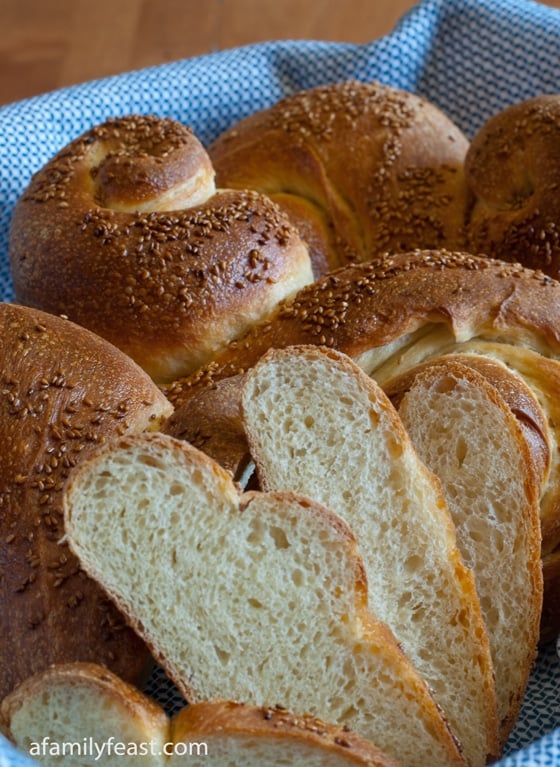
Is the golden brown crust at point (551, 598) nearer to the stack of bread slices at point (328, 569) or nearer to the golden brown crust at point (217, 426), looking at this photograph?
the stack of bread slices at point (328, 569)

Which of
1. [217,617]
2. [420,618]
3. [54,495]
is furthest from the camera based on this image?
[54,495]

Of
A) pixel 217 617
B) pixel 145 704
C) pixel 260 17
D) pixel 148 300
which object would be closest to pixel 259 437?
pixel 217 617

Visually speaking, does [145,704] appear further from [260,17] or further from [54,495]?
[260,17]

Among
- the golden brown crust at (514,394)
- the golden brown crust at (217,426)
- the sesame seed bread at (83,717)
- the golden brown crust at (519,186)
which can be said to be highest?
the golden brown crust at (519,186)

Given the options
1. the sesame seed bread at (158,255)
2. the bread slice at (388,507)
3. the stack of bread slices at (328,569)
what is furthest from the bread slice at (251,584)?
the sesame seed bread at (158,255)

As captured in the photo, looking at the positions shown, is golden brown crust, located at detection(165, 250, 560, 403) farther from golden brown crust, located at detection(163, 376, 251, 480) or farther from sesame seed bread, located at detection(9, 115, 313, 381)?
golden brown crust, located at detection(163, 376, 251, 480)

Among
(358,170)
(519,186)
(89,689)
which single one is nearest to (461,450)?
(89,689)

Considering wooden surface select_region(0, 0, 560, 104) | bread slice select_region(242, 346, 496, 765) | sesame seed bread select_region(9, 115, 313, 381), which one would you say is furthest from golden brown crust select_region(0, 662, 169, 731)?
wooden surface select_region(0, 0, 560, 104)
